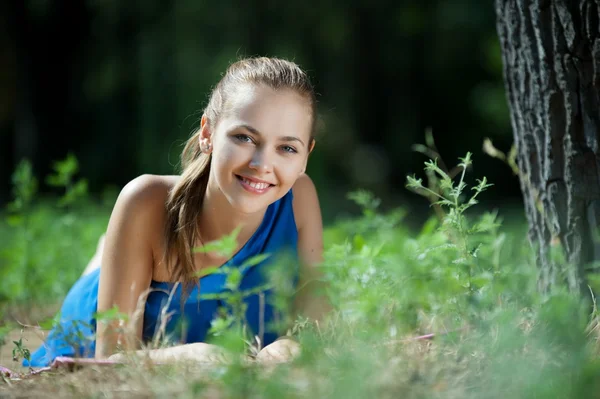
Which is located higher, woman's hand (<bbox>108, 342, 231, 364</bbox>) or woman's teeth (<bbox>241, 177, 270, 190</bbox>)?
woman's teeth (<bbox>241, 177, 270, 190</bbox>)

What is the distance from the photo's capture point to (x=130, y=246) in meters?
2.76

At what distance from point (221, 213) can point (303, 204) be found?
1.41 feet

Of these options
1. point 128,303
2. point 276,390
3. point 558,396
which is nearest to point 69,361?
Answer: point 128,303

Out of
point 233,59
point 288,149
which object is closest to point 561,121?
point 288,149

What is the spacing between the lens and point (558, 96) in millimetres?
2816

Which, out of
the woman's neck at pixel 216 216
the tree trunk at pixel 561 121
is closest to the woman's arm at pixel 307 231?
the woman's neck at pixel 216 216

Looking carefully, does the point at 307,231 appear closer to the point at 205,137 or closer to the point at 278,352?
the point at 205,137

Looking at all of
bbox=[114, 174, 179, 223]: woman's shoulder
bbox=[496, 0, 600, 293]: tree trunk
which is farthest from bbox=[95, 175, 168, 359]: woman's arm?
bbox=[496, 0, 600, 293]: tree trunk

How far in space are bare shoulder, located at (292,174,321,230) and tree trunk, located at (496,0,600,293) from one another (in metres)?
0.89

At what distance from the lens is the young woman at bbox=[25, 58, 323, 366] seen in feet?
A: 8.54

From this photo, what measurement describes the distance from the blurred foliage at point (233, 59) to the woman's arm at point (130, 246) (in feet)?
30.4

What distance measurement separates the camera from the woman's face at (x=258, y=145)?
2.58m

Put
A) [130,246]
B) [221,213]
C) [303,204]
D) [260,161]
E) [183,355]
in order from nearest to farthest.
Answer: [183,355], [260,161], [130,246], [221,213], [303,204]

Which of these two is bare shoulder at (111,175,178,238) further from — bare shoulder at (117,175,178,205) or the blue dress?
the blue dress
